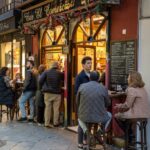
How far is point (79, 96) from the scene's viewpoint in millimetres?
9172

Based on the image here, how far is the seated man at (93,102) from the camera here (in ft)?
29.4

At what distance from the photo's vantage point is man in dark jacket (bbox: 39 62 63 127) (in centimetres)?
1271

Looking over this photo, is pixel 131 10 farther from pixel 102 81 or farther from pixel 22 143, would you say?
pixel 22 143

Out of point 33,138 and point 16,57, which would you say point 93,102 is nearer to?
point 33,138

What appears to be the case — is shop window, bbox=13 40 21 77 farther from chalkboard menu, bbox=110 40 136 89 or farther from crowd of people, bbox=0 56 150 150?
chalkboard menu, bbox=110 40 136 89

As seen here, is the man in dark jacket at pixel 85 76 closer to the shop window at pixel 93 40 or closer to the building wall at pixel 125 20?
the building wall at pixel 125 20

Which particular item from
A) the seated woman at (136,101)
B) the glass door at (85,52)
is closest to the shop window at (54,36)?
the glass door at (85,52)

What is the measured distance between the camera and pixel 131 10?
1009cm

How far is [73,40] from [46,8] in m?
A: 1.56

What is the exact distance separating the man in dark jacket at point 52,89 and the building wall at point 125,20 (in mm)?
2564

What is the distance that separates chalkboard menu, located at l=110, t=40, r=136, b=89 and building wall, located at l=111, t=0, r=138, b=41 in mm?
157

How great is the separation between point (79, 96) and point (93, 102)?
0.35 m

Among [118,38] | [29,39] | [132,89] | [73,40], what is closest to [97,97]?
[132,89]

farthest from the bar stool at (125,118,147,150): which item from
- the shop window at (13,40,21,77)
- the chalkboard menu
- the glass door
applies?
the shop window at (13,40,21,77)
